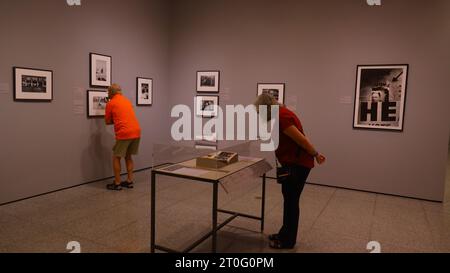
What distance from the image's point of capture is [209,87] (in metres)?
6.36

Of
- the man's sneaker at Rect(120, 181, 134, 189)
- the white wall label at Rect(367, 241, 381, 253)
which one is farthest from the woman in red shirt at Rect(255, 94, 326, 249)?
the man's sneaker at Rect(120, 181, 134, 189)

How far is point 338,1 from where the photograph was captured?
203 inches

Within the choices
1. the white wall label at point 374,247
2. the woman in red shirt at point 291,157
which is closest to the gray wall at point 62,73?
the woman in red shirt at point 291,157

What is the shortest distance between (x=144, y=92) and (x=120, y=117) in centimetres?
144

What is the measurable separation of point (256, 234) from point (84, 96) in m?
3.34

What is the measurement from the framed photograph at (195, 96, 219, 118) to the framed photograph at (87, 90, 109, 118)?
1814 millimetres

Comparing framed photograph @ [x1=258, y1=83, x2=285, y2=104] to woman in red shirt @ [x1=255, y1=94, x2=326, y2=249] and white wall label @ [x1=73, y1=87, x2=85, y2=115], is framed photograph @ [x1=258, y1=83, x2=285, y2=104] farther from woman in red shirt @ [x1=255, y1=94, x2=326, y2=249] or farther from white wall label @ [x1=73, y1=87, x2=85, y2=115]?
white wall label @ [x1=73, y1=87, x2=85, y2=115]

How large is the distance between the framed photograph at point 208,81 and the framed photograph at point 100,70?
173 cm

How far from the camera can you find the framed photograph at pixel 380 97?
192 inches

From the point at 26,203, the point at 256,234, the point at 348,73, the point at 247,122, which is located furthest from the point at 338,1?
the point at 26,203

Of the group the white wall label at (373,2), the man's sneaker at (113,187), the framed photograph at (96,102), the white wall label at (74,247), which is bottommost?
the white wall label at (74,247)

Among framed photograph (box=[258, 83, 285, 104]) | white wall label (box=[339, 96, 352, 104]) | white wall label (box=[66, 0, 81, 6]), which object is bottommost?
white wall label (box=[339, 96, 352, 104])

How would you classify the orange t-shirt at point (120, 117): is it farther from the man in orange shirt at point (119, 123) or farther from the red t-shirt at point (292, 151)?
the red t-shirt at point (292, 151)

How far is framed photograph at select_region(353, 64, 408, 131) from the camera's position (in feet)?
16.0
